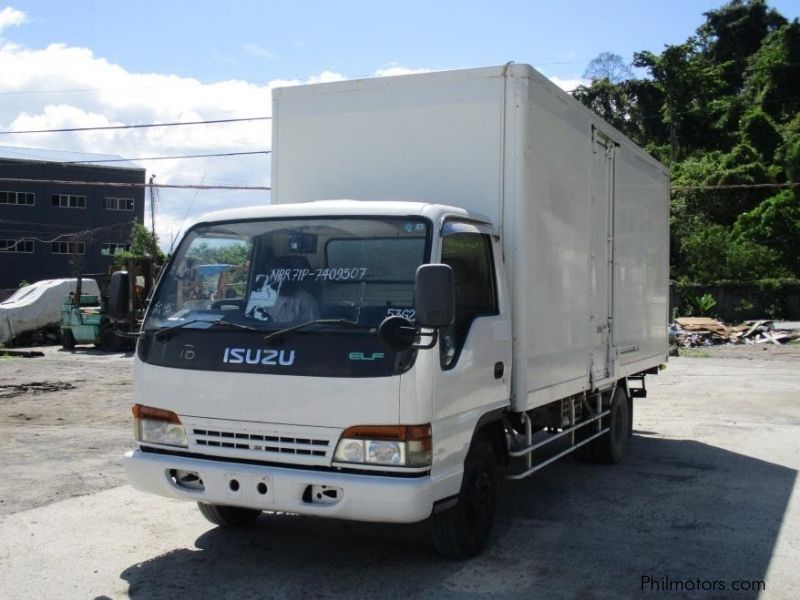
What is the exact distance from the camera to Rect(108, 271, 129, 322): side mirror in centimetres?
558

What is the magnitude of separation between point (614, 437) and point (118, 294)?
5.61 meters

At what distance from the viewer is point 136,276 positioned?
24.4m

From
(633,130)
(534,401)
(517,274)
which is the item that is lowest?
(534,401)

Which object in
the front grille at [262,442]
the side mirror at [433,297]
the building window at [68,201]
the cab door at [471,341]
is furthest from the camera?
the building window at [68,201]

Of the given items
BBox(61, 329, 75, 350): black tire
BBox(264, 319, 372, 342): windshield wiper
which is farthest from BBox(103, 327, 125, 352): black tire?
BBox(264, 319, 372, 342): windshield wiper

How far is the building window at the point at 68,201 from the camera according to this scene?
57375mm

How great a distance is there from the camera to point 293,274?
5.25 m

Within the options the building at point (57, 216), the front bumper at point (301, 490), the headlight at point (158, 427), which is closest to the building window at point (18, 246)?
the building at point (57, 216)

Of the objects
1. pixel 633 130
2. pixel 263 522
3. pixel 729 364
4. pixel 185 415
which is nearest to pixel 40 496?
pixel 263 522

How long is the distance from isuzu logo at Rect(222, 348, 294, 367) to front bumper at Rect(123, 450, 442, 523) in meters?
0.60

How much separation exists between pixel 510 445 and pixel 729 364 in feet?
61.0

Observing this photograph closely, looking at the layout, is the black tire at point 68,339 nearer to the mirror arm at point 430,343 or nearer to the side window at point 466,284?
the side window at point 466,284

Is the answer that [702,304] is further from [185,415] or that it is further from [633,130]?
[185,415]

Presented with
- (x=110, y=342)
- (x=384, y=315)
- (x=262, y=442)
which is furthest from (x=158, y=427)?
(x=110, y=342)
